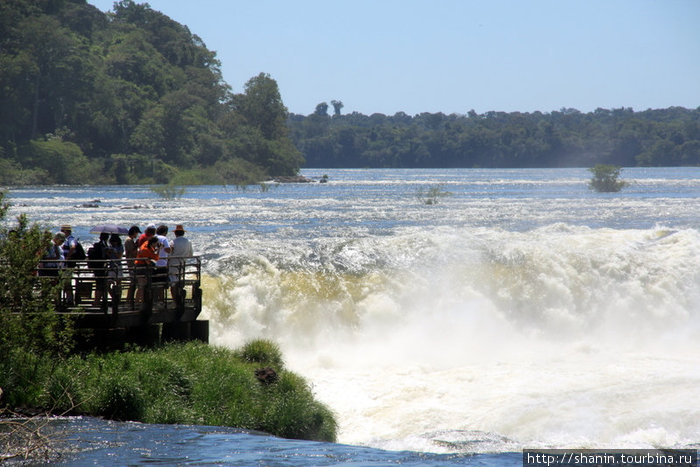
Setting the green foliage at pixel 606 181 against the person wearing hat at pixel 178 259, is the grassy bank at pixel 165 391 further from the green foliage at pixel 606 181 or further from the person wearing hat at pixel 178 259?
the green foliage at pixel 606 181

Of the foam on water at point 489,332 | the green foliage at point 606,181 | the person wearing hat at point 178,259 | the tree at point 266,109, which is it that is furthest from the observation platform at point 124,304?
the tree at point 266,109

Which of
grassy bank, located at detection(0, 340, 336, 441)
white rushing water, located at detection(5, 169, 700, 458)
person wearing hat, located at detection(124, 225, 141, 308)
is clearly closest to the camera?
grassy bank, located at detection(0, 340, 336, 441)

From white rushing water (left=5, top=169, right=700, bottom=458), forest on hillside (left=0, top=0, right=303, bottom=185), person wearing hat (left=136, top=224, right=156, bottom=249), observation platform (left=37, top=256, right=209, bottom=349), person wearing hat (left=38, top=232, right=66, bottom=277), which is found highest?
forest on hillside (left=0, top=0, right=303, bottom=185)

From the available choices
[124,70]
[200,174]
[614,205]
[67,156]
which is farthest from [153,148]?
[614,205]

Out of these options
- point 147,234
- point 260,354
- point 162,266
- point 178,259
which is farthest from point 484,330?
point 147,234

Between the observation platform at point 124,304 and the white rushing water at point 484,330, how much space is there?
3246 mm

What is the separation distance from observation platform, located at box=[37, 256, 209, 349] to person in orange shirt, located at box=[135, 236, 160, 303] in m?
0.02

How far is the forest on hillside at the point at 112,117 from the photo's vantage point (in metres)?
117

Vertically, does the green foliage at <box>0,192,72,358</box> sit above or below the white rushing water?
above

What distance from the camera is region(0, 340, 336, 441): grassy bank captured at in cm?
1463

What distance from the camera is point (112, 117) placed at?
130 meters

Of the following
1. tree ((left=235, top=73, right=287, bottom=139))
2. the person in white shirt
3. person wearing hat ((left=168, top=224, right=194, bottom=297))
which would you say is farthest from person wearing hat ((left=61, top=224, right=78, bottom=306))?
tree ((left=235, top=73, right=287, bottom=139))

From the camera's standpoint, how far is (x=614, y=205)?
71812 mm

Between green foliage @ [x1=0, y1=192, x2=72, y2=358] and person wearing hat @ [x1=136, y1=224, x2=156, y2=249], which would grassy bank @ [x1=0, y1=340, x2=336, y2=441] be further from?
person wearing hat @ [x1=136, y1=224, x2=156, y2=249]
